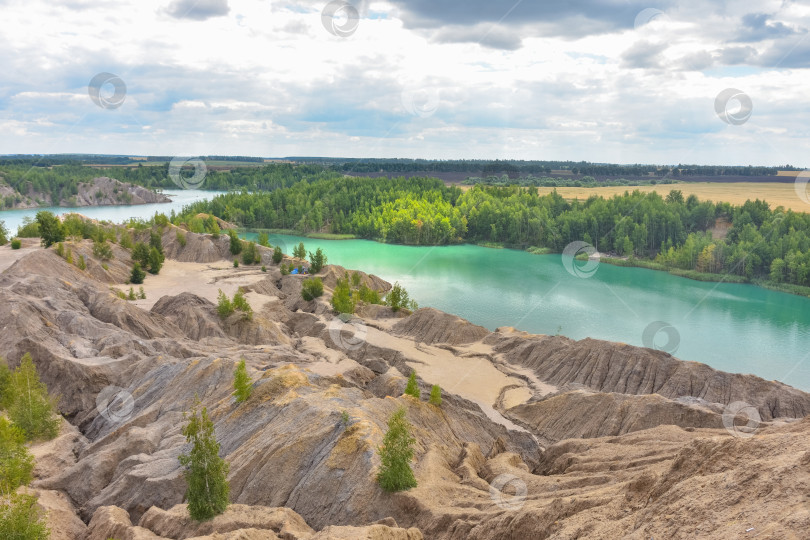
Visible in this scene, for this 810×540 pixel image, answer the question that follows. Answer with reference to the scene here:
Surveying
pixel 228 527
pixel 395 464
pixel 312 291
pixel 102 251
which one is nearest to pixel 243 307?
pixel 312 291

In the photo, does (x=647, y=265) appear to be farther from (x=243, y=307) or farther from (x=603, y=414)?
(x=243, y=307)

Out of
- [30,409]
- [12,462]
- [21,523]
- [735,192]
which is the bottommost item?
[30,409]

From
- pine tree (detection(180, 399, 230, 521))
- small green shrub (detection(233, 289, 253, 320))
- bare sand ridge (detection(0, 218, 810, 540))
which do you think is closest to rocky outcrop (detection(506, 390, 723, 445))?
bare sand ridge (detection(0, 218, 810, 540))

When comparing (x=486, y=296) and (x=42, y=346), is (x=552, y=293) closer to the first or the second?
(x=486, y=296)

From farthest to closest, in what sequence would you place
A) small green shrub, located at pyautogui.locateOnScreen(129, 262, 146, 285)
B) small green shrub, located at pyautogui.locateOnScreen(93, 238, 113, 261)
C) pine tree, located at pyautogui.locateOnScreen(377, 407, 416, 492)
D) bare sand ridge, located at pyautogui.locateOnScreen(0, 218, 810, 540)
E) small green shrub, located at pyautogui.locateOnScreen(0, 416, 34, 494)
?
small green shrub, located at pyautogui.locateOnScreen(129, 262, 146, 285), small green shrub, located at pyautogui.locateOnScreen(93, 238, 113, 261), small green shrub, located at pyautogui.locateOnScreen(0, 416, 34, 494), pine tree, located at pyautogui.locateOnScreen(377, 407, 416, 492), bare sand ridge, located at pyautogui.locateOnScreen(0, 218, 810, 540)

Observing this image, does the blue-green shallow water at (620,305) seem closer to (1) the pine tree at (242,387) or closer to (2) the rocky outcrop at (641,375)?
(2) the rocky outcrop at (641,375)

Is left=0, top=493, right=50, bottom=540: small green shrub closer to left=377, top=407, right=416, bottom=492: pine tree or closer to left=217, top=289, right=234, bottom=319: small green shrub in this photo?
left=377, top=407, right=416, bottom=492: pine tree

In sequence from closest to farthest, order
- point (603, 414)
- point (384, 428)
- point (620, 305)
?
point (384, 428), point (603, 414), point (620, 305)

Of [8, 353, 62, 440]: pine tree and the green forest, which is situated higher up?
the green forest
